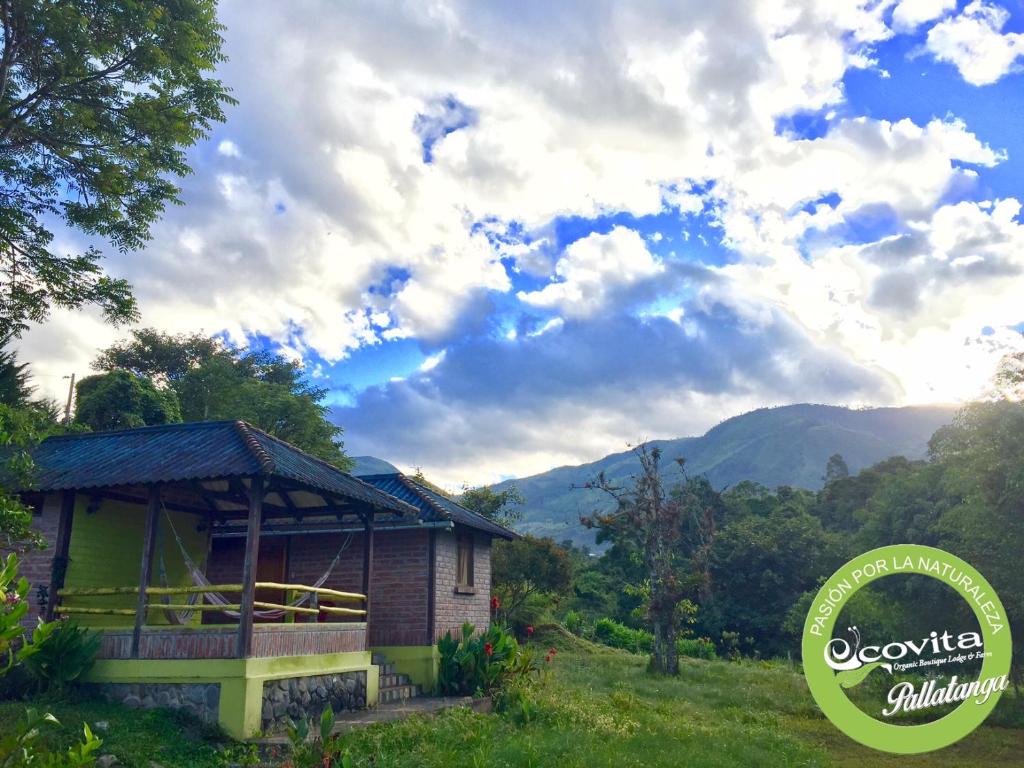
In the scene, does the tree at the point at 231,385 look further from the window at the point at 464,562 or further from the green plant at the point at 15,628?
the green plant at the point at 15,628

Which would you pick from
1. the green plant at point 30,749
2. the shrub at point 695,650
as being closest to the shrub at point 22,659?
the green plant at point 30,749

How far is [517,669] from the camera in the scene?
55.6 feet

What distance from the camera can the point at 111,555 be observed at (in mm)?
14289

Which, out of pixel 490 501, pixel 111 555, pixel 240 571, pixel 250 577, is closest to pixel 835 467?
pixel 490 501

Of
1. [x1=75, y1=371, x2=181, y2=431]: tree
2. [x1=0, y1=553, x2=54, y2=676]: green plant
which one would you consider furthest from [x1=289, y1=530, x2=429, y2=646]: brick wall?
[x1=75, y1=371, x2=181, y2=431]: tree

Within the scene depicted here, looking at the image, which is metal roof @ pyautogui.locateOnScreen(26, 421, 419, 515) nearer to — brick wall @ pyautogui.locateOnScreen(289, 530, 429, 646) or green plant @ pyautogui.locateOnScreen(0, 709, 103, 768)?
brick wall @ pyautogui.locateOnScreen(289, 530, 429, 646)

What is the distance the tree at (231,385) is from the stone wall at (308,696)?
23908 mm

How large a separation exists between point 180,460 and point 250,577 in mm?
2594

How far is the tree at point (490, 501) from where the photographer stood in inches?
1516

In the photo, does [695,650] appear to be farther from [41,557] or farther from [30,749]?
[30,749]

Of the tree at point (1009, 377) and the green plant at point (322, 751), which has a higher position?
the tree at point (1009, 377)

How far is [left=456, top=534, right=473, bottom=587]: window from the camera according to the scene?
763 inches

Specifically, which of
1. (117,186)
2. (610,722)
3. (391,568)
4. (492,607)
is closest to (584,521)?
(492,607)

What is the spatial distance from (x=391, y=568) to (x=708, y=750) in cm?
845
